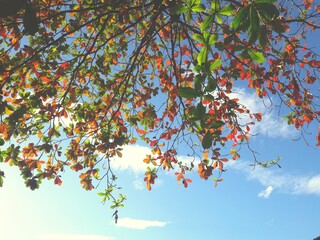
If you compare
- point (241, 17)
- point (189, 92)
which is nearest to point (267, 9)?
point (241, 17)

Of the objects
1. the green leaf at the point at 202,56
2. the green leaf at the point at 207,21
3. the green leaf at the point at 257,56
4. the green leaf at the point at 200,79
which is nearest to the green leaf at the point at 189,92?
the green leaf at the point at 200,79

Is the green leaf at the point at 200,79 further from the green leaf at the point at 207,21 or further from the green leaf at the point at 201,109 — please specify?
the green leaf at the point at 207,21

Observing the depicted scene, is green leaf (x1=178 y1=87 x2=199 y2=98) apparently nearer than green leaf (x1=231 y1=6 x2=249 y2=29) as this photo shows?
No

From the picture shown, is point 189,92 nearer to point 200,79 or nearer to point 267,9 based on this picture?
point 200,79

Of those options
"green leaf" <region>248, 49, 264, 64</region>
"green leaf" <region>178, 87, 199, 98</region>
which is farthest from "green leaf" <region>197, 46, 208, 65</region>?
"green leaf" <region>248, 49, 264, 64</region>

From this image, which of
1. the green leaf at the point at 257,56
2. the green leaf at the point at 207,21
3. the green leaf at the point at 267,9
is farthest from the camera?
the green leaf at the point at 257,56

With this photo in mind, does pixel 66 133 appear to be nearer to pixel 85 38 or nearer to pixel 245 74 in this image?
pixel 85 38

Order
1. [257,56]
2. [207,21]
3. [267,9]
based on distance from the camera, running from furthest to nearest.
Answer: [257,56] → [207,21] → [267,9]

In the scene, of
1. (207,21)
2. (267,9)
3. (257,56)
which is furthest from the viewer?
(257,56)

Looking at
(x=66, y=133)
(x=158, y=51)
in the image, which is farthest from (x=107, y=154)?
(x=158, y=51)

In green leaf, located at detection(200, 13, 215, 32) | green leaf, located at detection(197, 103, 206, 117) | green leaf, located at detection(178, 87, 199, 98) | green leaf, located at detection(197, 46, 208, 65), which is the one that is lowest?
green leaf, located at detection(197, 103, 206, 117)

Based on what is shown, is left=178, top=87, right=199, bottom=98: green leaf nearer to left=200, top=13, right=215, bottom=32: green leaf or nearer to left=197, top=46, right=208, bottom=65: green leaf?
left=197, top=46, right=208, bottom=65: green leaf

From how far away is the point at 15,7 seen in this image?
255 cm

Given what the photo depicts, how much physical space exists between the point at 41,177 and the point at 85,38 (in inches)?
117
